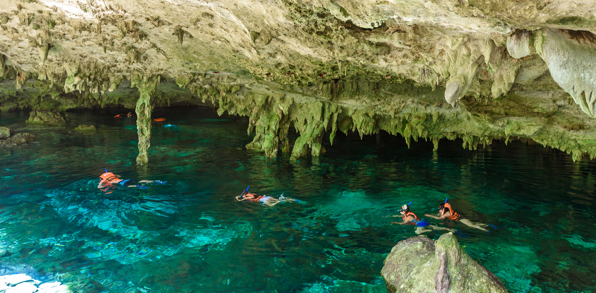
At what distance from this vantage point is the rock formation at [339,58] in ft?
16.6

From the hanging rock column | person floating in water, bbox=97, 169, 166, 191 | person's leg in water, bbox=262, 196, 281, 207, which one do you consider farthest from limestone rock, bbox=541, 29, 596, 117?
the hanging rock column

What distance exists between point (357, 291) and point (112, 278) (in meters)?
4.21

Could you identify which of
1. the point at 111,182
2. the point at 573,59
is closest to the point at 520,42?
the point at 573,59

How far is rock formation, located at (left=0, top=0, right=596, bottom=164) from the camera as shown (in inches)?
199

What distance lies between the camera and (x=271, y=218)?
31.0 ft

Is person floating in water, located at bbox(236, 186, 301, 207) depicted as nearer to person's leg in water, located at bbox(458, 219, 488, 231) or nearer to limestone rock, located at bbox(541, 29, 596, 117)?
person's leg in water, located at bbox(458, 219, 488, 231)

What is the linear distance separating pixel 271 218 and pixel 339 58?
4.26m

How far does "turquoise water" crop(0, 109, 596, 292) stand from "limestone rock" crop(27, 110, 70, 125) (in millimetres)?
7263

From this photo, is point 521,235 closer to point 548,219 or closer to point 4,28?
point 548,219

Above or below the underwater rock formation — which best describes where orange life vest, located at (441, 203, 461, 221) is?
below

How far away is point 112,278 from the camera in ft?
21.4

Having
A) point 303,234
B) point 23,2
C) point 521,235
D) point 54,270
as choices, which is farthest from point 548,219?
point 23,2

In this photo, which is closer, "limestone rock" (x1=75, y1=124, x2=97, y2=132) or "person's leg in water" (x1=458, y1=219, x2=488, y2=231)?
"person's leg in water" (x1=458, y1=219, x2=488, y2=231)

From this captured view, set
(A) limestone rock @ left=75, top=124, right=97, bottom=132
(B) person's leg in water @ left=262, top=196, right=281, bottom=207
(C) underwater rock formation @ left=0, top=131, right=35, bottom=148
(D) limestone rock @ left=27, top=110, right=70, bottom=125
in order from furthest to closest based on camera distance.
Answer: (D) limestone rock @ left=27, top=110, right=70, bottom=125, (A) limestone rock @ left=75, top=124, right=97, bottom=132, (C) underwater rock formation @ left=0, top=131, right=35, bottom=148, (B) person's leg in water @ left=262, top=196, right=281, bottom=207
